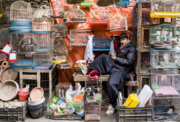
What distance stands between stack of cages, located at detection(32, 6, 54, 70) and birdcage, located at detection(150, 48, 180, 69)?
2.50 m

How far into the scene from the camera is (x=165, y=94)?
3881mm

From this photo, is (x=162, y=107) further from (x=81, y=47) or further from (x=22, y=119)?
(x=22, y=119)

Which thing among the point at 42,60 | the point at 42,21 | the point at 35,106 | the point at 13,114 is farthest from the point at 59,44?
the point at 13,114

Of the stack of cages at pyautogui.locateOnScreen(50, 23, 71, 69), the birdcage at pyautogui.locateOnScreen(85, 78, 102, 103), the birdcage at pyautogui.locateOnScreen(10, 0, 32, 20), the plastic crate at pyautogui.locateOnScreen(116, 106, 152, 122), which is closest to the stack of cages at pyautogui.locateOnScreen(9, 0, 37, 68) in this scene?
the birdcage at pyautogui.locateOnScreen(10, 0, 32, 20)

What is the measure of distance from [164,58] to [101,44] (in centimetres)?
168

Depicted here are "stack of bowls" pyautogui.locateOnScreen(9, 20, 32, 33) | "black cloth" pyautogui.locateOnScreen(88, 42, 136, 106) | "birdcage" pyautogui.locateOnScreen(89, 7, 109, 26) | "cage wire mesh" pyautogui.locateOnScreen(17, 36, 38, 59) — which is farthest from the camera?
"birdcage" pyautogui.locateOnScreen(89, 7, 109, 26)

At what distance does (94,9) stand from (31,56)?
2.18 metres

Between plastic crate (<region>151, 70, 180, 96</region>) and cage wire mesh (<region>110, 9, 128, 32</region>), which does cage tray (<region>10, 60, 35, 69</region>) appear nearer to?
cage wire mesh (<region>110, 9, 128, 32</region>)

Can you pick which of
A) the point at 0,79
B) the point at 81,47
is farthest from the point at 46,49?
the point at 0,79

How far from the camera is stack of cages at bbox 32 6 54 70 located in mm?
4797

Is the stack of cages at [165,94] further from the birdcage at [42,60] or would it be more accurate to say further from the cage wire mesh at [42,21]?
the cage wire mesh at [42,21]

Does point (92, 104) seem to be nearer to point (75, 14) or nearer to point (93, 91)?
point (93, 91)

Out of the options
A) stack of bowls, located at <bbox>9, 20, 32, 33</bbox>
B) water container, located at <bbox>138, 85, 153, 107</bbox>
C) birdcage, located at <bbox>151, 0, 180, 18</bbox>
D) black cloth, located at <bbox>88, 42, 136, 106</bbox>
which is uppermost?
birdcage, located at <bbox>151, 0, 180, 18</bbox>

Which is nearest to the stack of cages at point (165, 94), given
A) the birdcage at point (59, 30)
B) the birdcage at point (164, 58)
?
the birdcage at point (164, 58)
